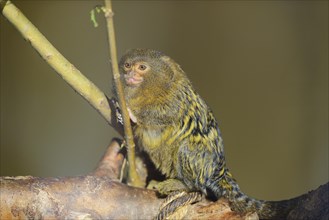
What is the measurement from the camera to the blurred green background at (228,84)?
4586mm

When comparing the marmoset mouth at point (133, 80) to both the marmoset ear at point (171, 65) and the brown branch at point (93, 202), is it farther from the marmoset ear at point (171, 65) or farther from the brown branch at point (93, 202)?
the brown branch at point (93, 202)

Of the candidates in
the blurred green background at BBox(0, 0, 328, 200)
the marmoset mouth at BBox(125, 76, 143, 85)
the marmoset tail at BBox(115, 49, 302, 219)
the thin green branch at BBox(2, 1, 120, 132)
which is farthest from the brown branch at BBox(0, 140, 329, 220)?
the blurred green background at BBox(0, 0, 328, 200)

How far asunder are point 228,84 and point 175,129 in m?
2.32

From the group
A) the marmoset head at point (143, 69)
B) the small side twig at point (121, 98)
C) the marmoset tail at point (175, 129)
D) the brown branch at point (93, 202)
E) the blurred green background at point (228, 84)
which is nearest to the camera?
the small side twig at point (121, 98)

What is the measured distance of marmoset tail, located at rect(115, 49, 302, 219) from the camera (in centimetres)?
235

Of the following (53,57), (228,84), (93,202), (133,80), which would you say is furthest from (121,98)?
(228,84)

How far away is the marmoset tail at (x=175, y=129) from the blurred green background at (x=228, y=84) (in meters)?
2.11

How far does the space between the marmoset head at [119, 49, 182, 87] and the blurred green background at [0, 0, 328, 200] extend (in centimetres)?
210

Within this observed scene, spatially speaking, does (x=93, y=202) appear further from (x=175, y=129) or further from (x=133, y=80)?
(x=133, y=80)

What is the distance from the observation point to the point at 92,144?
464 cm

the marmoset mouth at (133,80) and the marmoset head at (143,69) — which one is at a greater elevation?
the marmoset head at (143,69)

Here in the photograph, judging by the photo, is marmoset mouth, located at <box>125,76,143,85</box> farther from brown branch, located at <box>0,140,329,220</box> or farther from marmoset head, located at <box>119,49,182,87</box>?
brown branch, located at <box>0,140,329,220</box>

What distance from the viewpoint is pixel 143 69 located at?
2.47m

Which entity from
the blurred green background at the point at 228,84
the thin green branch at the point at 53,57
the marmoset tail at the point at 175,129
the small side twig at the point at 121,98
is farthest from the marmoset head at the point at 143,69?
the blurred green background at the point at 228,84
